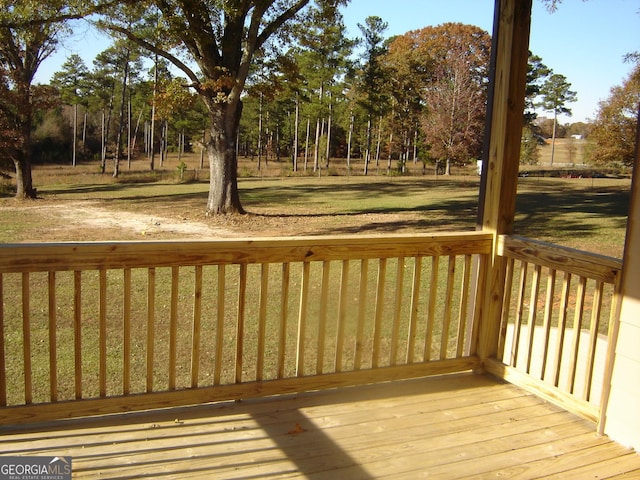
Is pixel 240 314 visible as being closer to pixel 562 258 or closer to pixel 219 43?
pixel 562 258

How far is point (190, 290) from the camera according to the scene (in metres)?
7.31

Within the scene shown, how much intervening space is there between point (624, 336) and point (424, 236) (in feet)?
3.72

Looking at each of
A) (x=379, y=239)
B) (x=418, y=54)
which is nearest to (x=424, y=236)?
(x=379, y=239)

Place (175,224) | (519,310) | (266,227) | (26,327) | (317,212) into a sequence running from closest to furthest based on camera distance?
(26,327) < (519,310) < (266,227) < (175,224) < (317,212)

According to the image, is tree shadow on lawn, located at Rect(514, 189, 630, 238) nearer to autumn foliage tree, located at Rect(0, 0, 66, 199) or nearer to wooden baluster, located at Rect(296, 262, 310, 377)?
wooden baluster, located at Rect(296, 262, 310, 377)

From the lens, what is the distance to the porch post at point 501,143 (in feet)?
10.9

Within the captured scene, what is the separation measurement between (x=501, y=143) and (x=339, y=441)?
77.1 inches

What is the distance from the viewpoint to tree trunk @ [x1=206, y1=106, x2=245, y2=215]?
1307 centimetres

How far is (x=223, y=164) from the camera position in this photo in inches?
523

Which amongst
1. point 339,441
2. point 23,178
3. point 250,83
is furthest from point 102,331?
point 23,178

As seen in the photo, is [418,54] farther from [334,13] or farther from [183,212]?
[183,212]

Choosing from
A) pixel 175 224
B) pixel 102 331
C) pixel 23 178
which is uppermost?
pixel 102 331

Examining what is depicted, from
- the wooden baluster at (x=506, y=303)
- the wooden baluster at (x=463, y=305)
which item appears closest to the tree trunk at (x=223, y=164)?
Answer: the wooden baluster at (x=463, y=305)

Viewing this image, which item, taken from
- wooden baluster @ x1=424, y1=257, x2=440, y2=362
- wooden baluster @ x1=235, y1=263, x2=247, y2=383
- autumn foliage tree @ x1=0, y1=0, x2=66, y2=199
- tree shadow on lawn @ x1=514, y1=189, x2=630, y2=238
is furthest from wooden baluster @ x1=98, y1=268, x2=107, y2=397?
autumn foliage tree @ x1=0, y1=0, x2=66, y2=199
